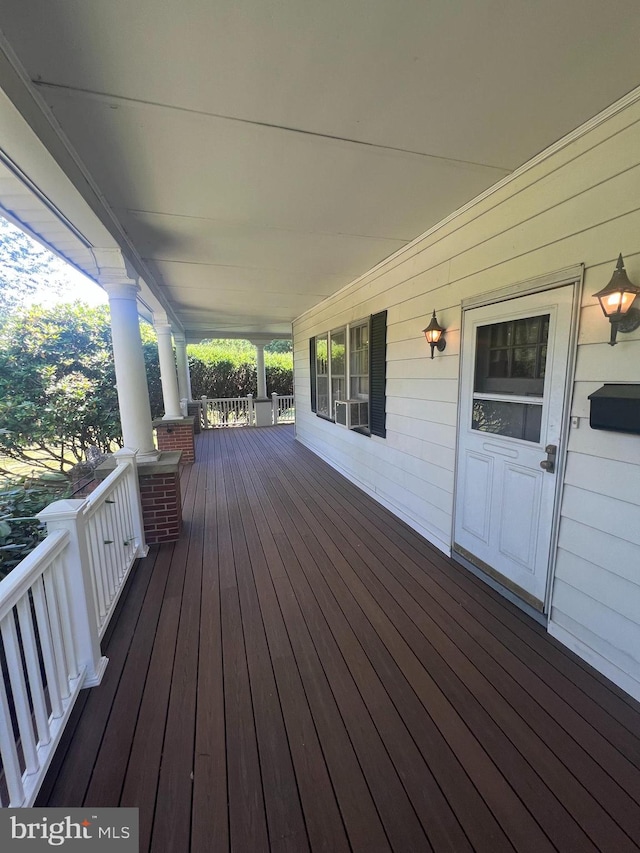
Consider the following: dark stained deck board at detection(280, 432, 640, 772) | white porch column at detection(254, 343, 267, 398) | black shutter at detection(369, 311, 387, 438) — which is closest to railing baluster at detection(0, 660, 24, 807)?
dark stained deck board at detection(280, 432, 640, 772)

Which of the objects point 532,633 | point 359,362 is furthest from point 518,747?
point 359,362

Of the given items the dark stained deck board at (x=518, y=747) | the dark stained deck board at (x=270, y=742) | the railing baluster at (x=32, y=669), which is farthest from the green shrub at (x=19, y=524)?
the dark stained deck board at (x=518, y=747)

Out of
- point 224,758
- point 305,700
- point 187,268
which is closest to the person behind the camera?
point 224,758

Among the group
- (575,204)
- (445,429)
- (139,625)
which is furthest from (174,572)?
(575,204)

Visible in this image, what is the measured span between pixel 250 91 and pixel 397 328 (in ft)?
7.79

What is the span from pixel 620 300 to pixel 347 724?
2.20 m

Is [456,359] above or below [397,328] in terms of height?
below

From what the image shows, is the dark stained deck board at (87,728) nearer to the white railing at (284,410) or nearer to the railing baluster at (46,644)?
the railing baluster at (46,644)

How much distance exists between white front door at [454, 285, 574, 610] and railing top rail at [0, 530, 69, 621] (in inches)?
98.2

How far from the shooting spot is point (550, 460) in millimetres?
1978

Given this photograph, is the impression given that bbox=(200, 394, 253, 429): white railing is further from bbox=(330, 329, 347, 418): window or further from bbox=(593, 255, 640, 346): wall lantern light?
bbox=(593, 255, 640, 346): wall lantern light

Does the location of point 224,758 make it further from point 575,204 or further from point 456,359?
point 575,204

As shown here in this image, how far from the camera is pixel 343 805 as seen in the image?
48.4 inches

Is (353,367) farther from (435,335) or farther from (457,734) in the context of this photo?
(457,734)
